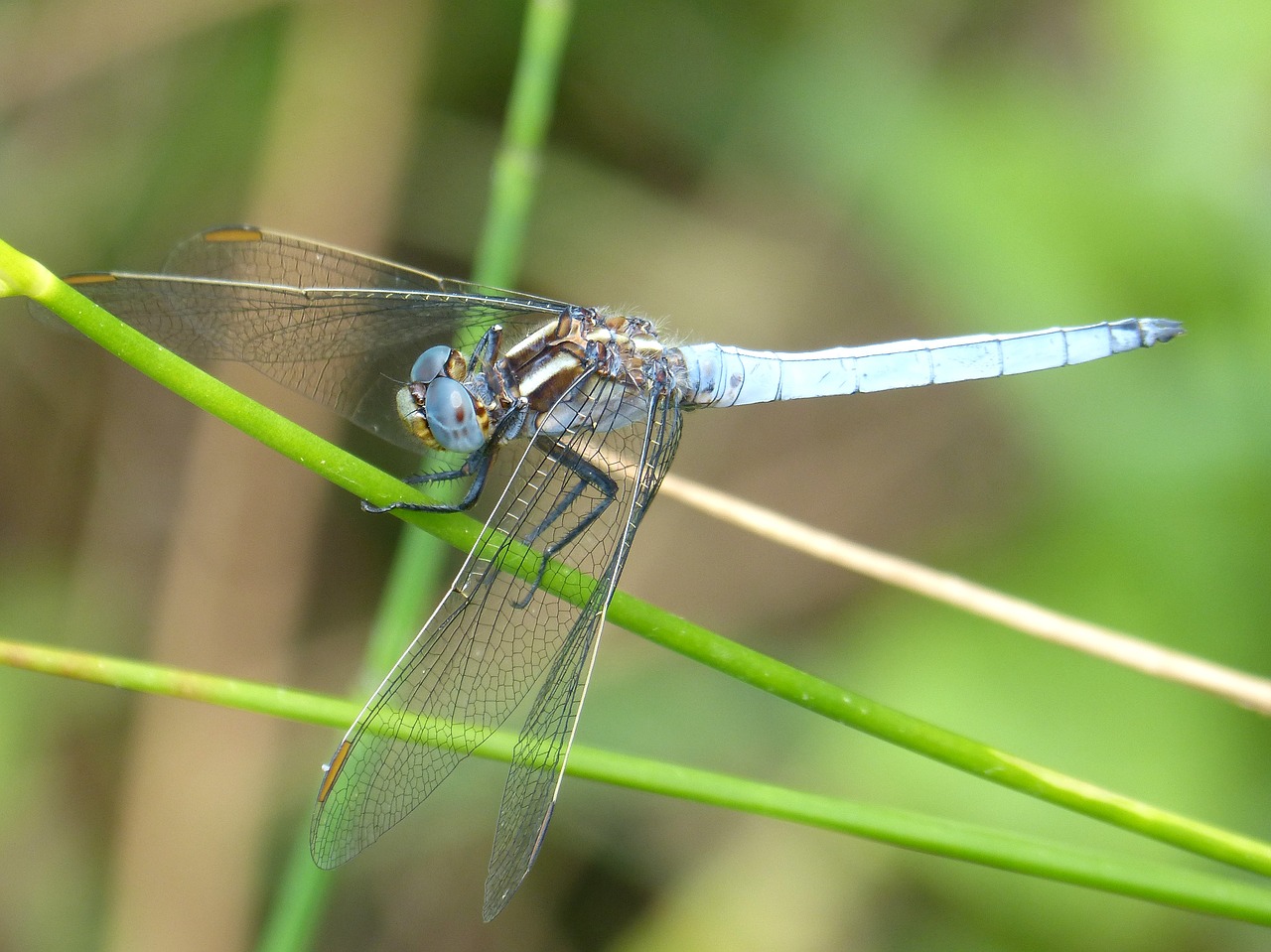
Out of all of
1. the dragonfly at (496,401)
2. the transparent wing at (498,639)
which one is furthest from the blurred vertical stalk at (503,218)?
the transparent wing at (498,639)

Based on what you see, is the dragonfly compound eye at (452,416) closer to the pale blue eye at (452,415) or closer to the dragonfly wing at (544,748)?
the pale blue eye at (452,415)

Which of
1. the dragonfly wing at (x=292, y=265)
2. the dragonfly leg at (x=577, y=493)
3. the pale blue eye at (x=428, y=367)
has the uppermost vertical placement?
the dragonfly wing at (x=292, y=265)

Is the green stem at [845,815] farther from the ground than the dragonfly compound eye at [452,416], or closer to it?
closer to it

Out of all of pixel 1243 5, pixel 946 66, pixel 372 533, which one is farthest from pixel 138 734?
pixel 1243 5

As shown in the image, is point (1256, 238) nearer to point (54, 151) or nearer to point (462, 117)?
point (462, 117)

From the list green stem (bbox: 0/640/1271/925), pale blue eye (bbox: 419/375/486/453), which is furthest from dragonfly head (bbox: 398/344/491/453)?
green stem (bbox: 0/640/1271/925)

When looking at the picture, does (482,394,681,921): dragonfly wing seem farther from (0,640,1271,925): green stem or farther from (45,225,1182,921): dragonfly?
(0,640,1271,925): green stem
